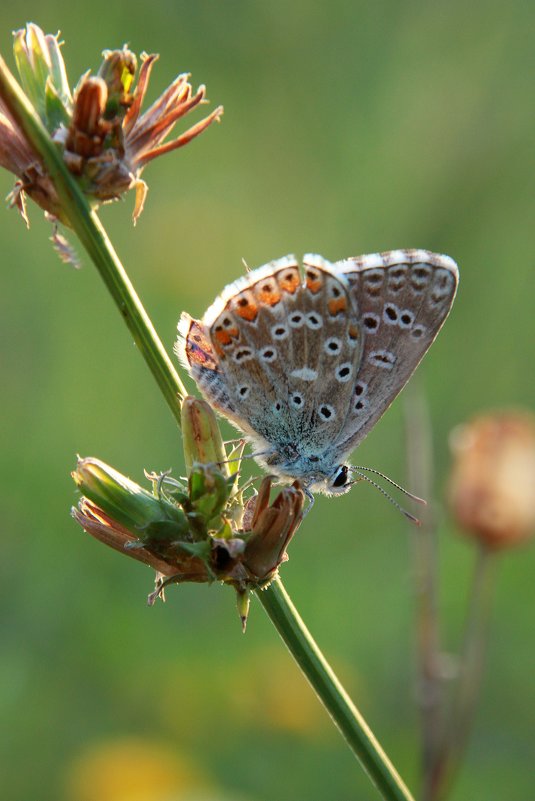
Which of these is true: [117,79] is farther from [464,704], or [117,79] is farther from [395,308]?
[464,704]

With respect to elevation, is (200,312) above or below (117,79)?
below

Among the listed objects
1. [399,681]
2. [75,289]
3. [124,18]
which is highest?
[124,18]

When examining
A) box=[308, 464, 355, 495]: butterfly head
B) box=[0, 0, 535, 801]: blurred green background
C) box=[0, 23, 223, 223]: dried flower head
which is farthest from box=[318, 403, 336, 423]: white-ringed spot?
box=[0, 0, 535, 801]: blurred green background

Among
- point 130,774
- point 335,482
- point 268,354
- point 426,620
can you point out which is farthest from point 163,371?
point 130,774

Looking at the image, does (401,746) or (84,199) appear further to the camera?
(401,746)

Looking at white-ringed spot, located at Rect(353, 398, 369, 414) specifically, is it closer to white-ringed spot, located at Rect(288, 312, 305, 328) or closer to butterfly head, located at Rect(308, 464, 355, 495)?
butterfly head, located at Rect(308, 464, 355, 495)

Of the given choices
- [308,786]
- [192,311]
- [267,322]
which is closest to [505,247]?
[192,311]

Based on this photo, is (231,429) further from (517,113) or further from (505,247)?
(517,113)

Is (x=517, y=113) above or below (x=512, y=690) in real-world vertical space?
above
